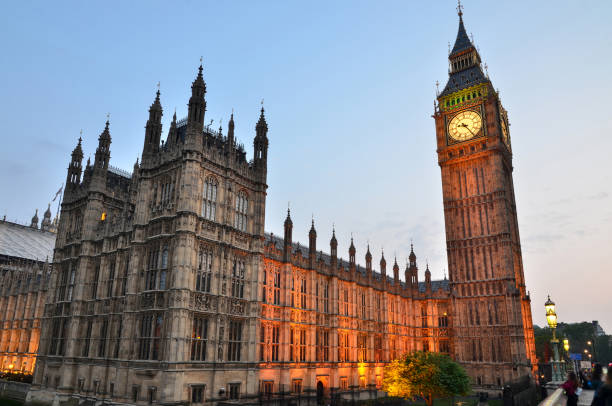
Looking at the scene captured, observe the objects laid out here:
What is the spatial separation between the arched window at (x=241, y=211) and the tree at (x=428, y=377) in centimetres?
2095

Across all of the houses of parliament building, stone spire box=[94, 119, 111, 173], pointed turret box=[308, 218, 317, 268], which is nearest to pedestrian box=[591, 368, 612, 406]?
the houses of parliament building

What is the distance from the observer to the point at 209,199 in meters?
38.9

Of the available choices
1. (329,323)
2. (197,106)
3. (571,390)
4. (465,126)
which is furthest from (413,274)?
(571,390)

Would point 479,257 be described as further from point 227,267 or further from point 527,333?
point 227,267

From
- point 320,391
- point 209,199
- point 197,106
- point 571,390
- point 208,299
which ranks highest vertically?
point 197,106

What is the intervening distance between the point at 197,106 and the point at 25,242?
281 feet

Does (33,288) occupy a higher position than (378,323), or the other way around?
(33,288)

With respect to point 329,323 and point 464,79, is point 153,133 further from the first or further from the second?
point 464,79

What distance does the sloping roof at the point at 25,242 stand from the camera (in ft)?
308

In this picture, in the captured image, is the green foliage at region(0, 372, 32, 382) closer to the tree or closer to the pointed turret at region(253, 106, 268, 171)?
the pointed turret at region(253, 106, 268, 171)

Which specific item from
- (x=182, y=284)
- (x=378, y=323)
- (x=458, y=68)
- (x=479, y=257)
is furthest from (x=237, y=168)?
(x=458, y=68)

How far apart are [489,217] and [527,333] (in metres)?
19.9

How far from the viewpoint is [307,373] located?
46.5 metres

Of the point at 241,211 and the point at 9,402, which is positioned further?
the point at 9,402
